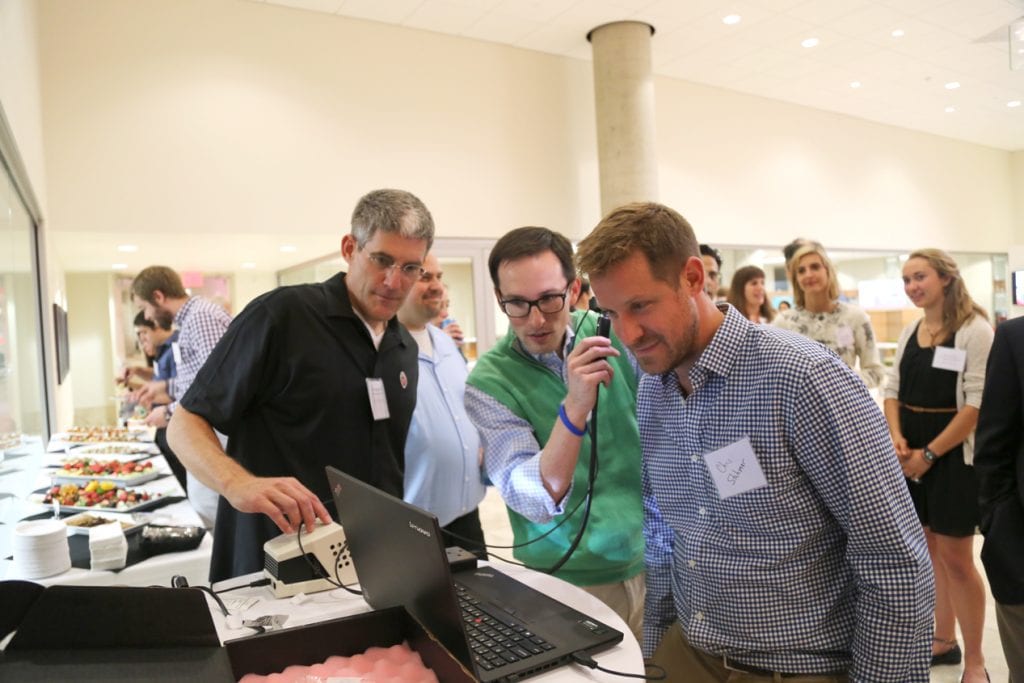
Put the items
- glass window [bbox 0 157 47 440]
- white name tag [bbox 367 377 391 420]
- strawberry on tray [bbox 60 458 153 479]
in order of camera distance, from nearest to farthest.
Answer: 1. white name tag [bbox 367 377 391 420]
2. glass window [bbox 0 157 47 440]
3. strawberry on tray [bbox 60 458 153 479]

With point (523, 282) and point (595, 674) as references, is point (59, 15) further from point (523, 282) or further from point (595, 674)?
point (595, 674)

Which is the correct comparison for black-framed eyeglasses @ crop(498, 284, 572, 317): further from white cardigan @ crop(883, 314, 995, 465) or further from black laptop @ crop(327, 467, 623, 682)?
white cardigan @ crop(883, 314, 995, 465)

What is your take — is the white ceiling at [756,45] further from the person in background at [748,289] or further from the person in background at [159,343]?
the person in background at [748,289]

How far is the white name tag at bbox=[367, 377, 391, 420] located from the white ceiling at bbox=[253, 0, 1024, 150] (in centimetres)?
479

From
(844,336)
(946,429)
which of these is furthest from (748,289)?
(946,429)

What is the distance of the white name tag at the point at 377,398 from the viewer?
1.89 meters

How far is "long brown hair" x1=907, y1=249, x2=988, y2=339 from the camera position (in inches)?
120

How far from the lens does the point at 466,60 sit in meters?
6.57

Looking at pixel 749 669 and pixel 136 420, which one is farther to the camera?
pixel 136 420

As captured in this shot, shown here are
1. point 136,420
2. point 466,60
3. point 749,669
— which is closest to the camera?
point 749,669

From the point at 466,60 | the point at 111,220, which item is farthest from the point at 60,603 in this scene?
the point at 466,60

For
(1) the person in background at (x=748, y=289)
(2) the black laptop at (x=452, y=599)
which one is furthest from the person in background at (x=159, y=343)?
(2) the black laptop at (x=452, y=599)

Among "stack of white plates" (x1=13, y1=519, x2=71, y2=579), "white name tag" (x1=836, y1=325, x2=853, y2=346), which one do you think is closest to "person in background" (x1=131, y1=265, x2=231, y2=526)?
"stack of white plates" (x1=13, y1=519, x2=71, y2=579)

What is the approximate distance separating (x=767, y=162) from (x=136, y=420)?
748 cm
